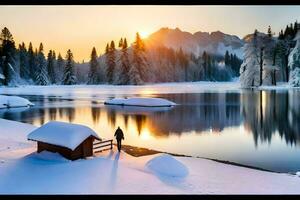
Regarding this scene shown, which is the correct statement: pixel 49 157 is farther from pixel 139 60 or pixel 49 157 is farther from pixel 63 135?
pixel 139 60

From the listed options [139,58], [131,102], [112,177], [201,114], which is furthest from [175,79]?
[112,177]

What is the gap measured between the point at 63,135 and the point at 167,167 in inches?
227

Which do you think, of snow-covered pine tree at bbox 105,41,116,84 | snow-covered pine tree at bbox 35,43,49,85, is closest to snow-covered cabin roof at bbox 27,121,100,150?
snow-covered pine tree at bbox 105,41,116,84

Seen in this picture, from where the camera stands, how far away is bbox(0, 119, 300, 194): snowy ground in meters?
13.2

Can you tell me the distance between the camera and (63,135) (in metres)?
17.7

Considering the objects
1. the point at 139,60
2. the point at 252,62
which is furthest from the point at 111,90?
the point at 252,62

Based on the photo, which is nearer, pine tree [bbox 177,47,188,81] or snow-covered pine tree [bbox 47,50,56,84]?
snow-covered pine tree [bbox 47,50,56,84]

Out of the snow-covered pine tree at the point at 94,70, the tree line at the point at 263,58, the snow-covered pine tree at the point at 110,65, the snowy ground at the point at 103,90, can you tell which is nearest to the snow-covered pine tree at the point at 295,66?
the tree line at the point at 263,58

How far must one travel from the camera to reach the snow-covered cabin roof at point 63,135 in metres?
17.4

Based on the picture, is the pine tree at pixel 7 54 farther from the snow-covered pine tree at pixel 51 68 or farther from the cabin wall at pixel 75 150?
the cabin wall at pixel 75 150

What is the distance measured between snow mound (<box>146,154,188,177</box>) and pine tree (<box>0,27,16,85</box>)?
274ft

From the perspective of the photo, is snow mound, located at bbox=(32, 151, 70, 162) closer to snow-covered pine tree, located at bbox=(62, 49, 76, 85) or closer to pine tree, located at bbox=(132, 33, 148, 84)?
pine tree, located at bbox=(132, 33, 148, 84)

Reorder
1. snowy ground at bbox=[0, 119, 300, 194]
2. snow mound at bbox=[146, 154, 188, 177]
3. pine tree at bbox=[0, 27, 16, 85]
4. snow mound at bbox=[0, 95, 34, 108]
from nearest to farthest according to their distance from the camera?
snowy ground at bbox=[0, 119, 300, 194], snow mound at bbox=[146, 154, 188, 177], snow mound at bbox=[0, 95, 34, 108], pine tree at bbox=[0, 27, 16, 85]
